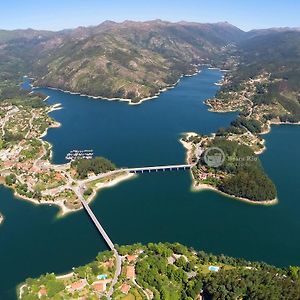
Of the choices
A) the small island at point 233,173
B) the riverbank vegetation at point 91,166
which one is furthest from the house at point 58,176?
the small island at point 233,173

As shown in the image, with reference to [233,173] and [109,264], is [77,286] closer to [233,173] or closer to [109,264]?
[109,264]

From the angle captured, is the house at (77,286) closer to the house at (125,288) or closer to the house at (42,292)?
the house at (42,292)

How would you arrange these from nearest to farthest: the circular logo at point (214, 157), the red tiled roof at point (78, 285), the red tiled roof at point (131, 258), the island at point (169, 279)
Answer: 1. the island at point (169, 279)
2. the red tiled roof at point (78, 285)
3. the red tiled roof at point (131, 258)
4. the circular logo at point (214, 157)

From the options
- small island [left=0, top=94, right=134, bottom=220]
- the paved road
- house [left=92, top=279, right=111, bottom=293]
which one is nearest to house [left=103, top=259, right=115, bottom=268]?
the paved road

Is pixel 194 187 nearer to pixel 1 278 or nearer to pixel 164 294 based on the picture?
pixel 164 294

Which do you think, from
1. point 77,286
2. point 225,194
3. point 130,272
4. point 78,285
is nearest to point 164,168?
point 225,194

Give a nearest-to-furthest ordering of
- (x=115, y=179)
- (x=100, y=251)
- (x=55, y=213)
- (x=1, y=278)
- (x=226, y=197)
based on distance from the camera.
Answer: (x=1, y=278)
(x=100, y=251)
(x=55, y=213)
(x=226, y=197)
(x=115, y=179)

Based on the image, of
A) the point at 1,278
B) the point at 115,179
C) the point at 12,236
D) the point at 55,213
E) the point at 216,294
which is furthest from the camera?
the point at 115,179

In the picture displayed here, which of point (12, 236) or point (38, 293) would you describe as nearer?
point (38, 293)

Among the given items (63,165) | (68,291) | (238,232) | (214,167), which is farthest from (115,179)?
(68,291)
